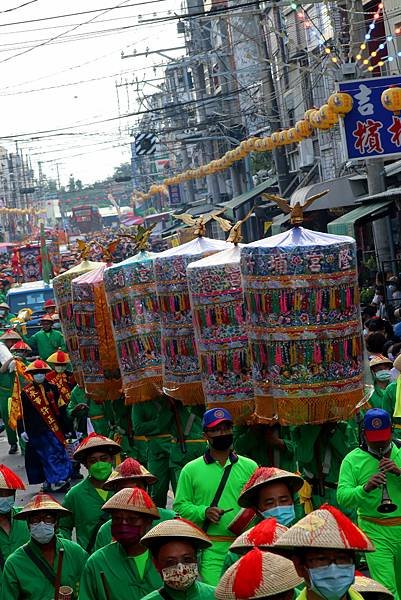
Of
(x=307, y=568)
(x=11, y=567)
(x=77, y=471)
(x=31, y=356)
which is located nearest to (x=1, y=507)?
(x=11, y=567)

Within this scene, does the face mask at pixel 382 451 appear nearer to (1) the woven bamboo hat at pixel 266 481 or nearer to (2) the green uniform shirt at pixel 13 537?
(1) the woven bamboo hat at pixel 266 481

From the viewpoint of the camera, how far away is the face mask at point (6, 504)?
28.2ft

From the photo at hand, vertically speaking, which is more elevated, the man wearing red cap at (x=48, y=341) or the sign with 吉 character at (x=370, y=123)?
the sign with 吉 character at (x=370, y=123)

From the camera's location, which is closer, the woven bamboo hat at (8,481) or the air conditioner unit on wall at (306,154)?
the woven bamboo hat at (8,481)

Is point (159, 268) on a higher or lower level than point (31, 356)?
higher

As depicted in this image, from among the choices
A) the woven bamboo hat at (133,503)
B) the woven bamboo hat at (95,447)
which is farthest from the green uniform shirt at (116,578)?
the woven bamboo hat at (95,447)

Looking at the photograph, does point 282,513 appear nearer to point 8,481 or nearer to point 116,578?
point 116,578

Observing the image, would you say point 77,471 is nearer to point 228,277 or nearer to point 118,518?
point 228,277

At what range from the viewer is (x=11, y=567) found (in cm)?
754

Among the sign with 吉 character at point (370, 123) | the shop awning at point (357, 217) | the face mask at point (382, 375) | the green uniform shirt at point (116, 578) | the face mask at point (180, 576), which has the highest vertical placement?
the sign with 吉 character at point (370, 123)

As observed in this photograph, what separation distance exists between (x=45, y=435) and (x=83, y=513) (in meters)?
7.40

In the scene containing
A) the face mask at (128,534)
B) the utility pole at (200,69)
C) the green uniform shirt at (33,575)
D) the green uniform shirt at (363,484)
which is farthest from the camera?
the utility pole at (200,69)

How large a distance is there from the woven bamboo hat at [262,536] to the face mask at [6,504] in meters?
2.86

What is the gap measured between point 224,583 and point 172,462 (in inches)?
278
